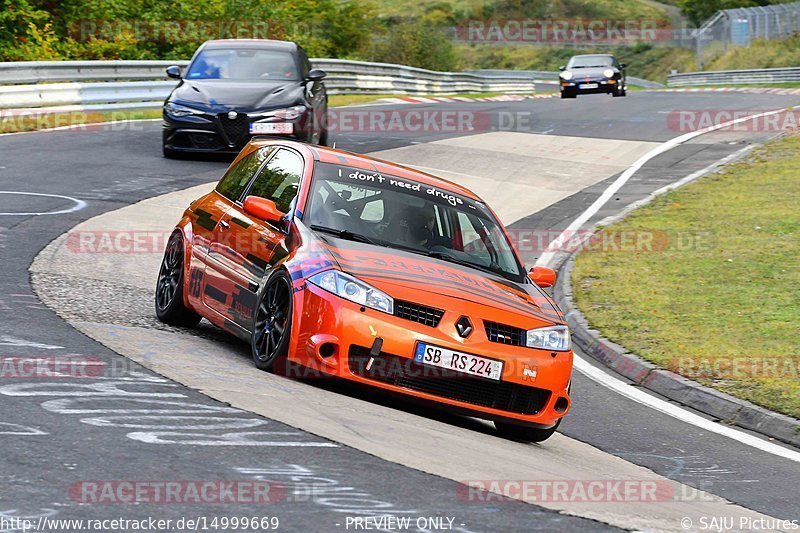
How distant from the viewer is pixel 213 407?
21.5 ft

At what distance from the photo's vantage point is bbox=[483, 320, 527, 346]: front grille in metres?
7.62

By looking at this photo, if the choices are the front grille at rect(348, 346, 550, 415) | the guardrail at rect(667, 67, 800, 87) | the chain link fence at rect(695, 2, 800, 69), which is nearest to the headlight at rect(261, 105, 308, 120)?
the front grille at rect(348, 346, 550, 415)

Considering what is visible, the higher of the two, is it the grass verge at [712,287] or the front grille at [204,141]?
the front grille at [204,141]

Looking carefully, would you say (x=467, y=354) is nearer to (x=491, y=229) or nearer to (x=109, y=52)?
(x=491, y=229)

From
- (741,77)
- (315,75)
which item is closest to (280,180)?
(315,75)

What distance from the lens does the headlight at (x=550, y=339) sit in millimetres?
7762

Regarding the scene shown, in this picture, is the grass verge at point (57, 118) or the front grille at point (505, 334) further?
the grass verge at point (57, 118)

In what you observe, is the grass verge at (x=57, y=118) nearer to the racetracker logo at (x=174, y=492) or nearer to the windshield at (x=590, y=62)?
the racetracker logo at (x=174, y=492)

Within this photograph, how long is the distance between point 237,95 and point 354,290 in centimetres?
1205


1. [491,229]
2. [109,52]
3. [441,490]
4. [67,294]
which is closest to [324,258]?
[491,229]

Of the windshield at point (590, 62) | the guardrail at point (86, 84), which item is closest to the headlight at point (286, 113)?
the guardrail at point (86, 84)

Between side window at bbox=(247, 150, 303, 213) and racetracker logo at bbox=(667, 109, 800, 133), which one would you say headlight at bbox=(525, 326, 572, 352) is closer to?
side window at bbox=(247, 150, 303, 213)

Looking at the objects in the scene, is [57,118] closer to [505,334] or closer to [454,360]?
[505,334]

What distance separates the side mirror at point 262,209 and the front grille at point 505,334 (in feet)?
5.83
